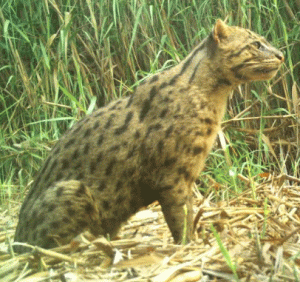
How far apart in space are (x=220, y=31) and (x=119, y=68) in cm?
170

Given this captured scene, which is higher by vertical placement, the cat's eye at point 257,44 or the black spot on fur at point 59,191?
the cat's eye at point 257,44

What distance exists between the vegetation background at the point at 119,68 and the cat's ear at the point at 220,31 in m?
1.07

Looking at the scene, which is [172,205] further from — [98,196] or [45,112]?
[45,112]

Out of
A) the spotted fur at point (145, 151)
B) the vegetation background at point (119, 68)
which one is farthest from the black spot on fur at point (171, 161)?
the vegetation background at point (119, 68)

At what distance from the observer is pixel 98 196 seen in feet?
11.6

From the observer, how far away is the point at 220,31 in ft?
12.0

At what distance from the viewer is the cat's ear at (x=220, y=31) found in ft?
11.9

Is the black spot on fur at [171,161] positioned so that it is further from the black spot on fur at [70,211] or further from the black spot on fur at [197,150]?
the black spot on fur at [70,211]

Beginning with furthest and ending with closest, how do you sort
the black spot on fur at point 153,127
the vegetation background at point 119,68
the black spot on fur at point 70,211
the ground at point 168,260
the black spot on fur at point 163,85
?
1. the vegetation background at point 119,68
2. the black spot on fur at point 163,85
3. the black spot on fur at point 153,127
4. the black spot on fur at point 70,211
5. the ground at point 168,260

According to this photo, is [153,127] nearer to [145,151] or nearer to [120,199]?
[145,151]

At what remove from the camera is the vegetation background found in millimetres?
4845

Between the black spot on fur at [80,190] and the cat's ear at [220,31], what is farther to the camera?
the cat's ear at [220,31]

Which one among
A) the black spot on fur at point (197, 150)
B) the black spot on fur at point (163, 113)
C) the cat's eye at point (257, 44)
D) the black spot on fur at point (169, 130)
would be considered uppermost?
the cat's eye at point (257, 44)

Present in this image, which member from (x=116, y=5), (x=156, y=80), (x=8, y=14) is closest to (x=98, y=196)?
(x=156, y=80)
